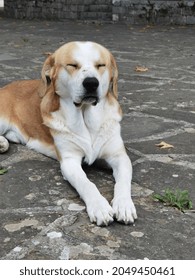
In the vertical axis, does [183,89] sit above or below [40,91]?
below

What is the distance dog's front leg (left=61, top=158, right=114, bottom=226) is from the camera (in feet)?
9.94

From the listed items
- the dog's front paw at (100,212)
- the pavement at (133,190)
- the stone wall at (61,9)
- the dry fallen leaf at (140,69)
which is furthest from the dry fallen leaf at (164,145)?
the stone wall at (61,9)

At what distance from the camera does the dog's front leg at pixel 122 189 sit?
120 inches

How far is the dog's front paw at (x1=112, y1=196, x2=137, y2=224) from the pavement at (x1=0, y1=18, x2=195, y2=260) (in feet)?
0.19

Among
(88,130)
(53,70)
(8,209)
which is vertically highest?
(53,70)

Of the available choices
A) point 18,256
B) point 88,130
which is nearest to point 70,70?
point 88,130

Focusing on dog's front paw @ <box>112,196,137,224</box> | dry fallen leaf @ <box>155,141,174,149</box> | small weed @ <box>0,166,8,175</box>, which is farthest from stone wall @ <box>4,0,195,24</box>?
dog's front paw @ <box>112,196,137,224</box>

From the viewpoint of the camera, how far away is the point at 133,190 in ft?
11.6

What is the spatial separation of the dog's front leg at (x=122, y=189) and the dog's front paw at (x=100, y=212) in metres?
0.05

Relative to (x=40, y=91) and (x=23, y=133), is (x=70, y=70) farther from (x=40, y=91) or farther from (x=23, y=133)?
(x=23, y=133)

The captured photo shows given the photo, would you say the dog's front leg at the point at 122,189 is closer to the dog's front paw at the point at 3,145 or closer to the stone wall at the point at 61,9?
the dog's front paw at the point at 3,145

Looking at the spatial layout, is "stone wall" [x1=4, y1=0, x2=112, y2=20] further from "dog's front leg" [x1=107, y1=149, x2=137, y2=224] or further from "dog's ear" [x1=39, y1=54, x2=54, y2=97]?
"dog's front leg" [x1=107, y1=149, x2=137, y2=224]
